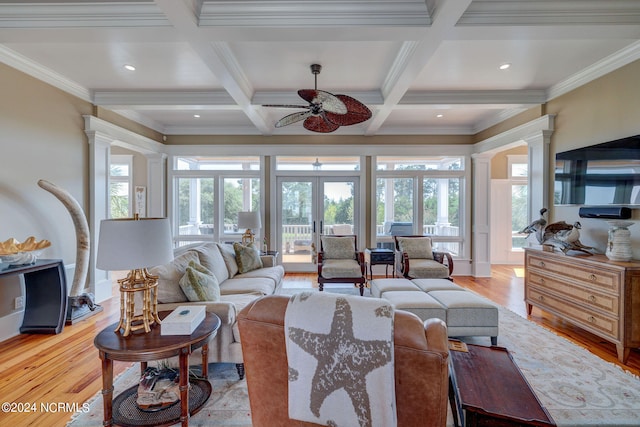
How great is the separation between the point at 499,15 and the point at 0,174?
494cm

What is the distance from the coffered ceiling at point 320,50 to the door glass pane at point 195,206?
1.55 m

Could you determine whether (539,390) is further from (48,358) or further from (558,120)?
(48,358)

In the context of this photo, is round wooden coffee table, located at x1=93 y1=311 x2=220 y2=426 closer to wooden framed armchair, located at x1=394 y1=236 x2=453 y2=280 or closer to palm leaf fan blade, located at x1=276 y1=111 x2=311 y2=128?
palm leaf fan blade, located at x1=276 y1=111 x2=311 y2=128

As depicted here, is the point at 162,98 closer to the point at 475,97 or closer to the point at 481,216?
the point at 475,97

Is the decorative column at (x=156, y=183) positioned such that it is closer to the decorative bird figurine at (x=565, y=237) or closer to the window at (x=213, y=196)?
the window at (x=213, y=196)

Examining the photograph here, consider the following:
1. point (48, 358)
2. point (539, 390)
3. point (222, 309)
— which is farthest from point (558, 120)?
point (48, 358)

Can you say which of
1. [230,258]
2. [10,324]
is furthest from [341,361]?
[10,324]

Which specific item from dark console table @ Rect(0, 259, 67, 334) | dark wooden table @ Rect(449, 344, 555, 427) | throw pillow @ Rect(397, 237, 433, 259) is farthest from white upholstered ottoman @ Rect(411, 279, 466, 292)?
dark console table @ Rect(0, 259, 67, 334)

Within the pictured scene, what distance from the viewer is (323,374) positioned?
1001mm

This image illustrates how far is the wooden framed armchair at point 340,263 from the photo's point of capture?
4.45m

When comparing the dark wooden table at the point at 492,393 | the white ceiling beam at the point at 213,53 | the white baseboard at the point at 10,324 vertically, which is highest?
the white ceiling beam at the point at 213,53

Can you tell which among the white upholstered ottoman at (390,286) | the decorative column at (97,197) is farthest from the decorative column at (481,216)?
the decorative column at (97,197)

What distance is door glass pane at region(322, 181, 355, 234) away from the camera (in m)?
6.06

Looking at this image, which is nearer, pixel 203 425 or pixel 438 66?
pixel 203 425
